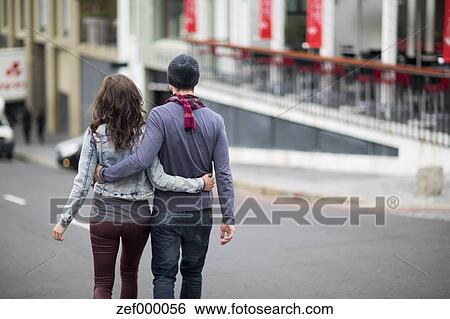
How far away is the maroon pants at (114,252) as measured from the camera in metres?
5.34

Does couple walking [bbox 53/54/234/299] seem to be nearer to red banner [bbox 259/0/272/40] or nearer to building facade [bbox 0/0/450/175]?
building facade [bbox 0/0/450/175]

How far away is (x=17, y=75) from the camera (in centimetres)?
2136

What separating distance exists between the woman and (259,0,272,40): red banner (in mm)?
14259

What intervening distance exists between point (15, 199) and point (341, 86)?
5.64 metres

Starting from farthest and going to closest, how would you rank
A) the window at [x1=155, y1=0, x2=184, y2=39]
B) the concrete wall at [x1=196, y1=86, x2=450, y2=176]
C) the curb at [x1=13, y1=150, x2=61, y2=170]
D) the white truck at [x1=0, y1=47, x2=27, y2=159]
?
the window at [x1=155, y1=0, x2=184, y2=39] → the curb at [x1=13, y1=150, x2=61, y2=170] → the white truck at [x1=0, y1=47, x2=27, y2=159] → the concrete wall at [x1=196, y1=86, x2=450, y2=176]

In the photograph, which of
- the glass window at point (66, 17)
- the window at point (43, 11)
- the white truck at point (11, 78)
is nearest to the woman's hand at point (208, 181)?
the window at point (43, 11)

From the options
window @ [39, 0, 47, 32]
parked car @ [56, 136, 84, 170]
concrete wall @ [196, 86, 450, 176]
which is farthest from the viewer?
parked car @ [56, 136, 84, 170]

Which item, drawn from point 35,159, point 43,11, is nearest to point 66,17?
point 43,11

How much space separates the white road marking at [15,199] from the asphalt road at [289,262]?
2466mm

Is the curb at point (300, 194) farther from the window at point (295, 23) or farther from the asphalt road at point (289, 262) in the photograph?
the window at point (295, 23)

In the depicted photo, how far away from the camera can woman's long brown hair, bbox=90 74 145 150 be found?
5273 millimetres

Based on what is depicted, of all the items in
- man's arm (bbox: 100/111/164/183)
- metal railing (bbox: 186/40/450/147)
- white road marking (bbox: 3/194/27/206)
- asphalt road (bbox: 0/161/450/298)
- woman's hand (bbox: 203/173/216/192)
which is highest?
man's arm (bbox: 100/111/164/183)

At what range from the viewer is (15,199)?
1364 centimetres

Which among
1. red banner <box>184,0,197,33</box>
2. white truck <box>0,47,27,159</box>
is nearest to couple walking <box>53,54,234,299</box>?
white truck <box>0,47,27,159</box>
